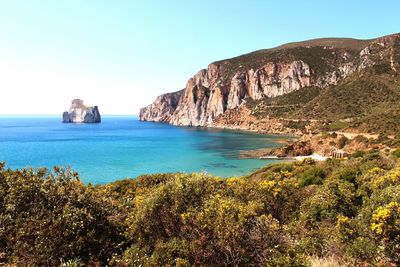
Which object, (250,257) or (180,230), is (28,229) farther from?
(250,257)

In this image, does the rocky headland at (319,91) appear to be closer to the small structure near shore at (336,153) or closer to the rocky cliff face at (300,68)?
the rocky cliff face at (300,68)

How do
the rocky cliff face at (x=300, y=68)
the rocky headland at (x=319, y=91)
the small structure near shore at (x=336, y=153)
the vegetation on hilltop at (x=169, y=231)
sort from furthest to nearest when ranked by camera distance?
the rocky cliff face at (x=300, y=68) < the rocky headland at (x=319, y=91) < the small structure near shore at (x=336, y=153) < the vegetation on hilltop at (x=169, y=231)

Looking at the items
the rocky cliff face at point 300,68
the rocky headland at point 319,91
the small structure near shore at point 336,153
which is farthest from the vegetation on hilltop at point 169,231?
the rocky cliff face at point 300,68

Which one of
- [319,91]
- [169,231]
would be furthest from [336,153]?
[319,91]

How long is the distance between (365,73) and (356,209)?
128329 mm

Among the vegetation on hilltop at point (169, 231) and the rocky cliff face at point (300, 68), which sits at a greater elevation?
the rocky cliff face at point (300, 68)

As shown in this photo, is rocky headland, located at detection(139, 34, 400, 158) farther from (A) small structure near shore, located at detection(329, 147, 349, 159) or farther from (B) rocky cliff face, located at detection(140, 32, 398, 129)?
(A) small structure near shore, located at detection(329, 147, 349, 159)

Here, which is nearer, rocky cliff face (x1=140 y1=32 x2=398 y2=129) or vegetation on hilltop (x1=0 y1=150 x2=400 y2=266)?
vegetation on hilltop (x1=0 y1=150 x2=400 y2=266)

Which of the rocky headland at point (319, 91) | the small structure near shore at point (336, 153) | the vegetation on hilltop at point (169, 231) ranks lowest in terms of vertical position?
the small structure near shore at point (336, 153)

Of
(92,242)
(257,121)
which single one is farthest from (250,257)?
(257,121)

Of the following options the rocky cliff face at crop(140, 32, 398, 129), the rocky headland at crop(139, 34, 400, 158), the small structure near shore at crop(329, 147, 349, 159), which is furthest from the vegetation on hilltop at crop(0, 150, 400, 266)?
the rocky cliff face at crop(140, 32, 398, 129)

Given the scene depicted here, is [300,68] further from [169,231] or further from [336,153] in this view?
[169,231]

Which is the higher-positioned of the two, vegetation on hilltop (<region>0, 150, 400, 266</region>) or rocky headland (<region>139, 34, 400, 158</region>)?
rocky headland (<region>139, 34, 400, 158</region>)

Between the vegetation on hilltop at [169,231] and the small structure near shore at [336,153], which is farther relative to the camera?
the small structure near shore at [336,153]
